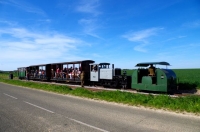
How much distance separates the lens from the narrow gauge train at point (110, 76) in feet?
43.4

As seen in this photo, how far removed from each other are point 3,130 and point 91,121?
2.85 meters

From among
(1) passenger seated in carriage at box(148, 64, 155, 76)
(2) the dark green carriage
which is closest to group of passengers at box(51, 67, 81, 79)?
(2) the dark green carriage

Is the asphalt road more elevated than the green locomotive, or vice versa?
the green locomotive

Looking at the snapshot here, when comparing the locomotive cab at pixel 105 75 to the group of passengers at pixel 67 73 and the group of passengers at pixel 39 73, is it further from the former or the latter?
the group of passengers at pixel 39 73

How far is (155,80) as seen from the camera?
1384cm

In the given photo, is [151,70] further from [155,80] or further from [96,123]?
[96,123]

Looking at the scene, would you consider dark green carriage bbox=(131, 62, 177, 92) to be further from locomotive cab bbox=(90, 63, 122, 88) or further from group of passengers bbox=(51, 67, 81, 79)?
group of passengers bbox=(51, 67, 81, 79)

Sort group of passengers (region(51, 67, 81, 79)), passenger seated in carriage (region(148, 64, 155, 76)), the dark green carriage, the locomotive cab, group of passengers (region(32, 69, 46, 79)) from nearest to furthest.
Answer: the dark green carriage < passenger seated in carriage (region(148, 64, 155, 76)) < the locomotive cab < group of passengers (region(51, 67, 81, 79)) < group of passengers (region(32, 69, 46, 79))

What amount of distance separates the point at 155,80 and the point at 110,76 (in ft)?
19.7

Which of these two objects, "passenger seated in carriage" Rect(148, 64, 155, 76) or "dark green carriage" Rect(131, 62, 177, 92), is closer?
"dark green carriage" Rect(131, 62, 177, 92)

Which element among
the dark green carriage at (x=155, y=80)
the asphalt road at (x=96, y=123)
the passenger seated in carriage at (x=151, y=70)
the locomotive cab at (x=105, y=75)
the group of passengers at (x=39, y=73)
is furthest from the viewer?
the group of passengers at (x=39, y=73)

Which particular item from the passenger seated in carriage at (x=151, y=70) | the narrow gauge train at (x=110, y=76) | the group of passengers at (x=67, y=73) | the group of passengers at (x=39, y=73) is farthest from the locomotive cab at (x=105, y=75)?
the group of passengers at (x=39, y=73)

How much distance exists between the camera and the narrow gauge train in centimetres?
1322

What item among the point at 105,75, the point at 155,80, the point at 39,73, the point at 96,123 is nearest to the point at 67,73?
the point at 105,75
